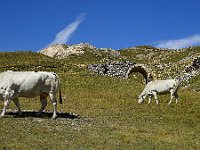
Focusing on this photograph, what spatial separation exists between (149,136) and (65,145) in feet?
17.7

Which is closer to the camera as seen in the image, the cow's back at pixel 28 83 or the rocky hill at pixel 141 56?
the cow's back at pixel 28 83

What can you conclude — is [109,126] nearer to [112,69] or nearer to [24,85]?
[24,85]

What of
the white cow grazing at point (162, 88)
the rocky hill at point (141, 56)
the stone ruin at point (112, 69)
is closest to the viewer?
the white cow grazing at point (162, 88)

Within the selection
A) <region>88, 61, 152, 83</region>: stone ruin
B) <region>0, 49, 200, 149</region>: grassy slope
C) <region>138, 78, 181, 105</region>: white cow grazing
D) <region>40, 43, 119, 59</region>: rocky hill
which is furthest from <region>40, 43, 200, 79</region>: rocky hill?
<region>0, 49, 200, 149</region>: grassy slope

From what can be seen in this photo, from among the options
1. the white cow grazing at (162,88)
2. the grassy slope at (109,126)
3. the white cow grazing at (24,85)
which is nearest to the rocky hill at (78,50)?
the grassy slope at (109,126)

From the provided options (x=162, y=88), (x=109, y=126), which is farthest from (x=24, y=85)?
(x=162, y=88)

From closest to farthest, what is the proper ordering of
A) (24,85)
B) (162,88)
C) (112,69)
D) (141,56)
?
(24,85), (162,88), (112,69), (141,56)

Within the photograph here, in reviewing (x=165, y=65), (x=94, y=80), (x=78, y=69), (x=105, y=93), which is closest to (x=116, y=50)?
(x=165, y=65)

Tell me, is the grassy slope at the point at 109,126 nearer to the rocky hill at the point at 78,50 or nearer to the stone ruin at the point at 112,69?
the stone ruin at the point at 112,69

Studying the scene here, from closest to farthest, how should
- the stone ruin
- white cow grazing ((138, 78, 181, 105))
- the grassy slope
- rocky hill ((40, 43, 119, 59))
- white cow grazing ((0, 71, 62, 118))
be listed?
1. the grassy slope
2. white cow grazing ((0, 71, 62, 118))
3. white cow grazing ((138, 78, 181, 105))
4. the stone ruin
5. rocky hill ((40, 43, 119, 59))

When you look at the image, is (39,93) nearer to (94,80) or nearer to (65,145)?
(65,145)

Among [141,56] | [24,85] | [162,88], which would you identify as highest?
[141,56]

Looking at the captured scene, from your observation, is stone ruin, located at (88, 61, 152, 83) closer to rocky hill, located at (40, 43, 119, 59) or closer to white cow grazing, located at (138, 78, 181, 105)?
white cow grazing, located at (138, 78, 181, 105)

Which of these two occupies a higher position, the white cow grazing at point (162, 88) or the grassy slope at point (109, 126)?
the white cow grazing at point (162, 88)
